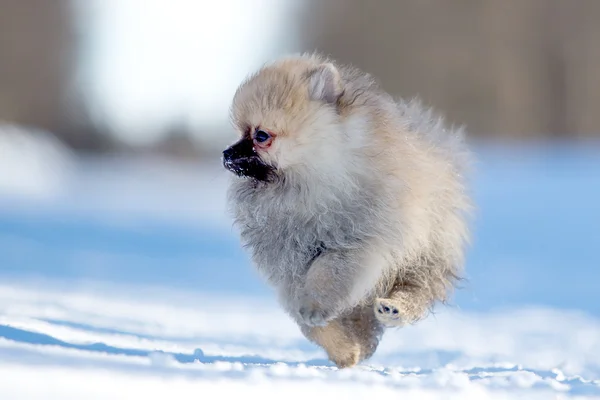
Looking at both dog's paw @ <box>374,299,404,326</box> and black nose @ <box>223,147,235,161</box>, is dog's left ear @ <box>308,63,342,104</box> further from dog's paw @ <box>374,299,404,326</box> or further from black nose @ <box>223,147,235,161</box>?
dog's paw @ <box>374,299,404,326</box>

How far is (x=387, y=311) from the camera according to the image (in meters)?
3.68

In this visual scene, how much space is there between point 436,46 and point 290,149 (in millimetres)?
13594

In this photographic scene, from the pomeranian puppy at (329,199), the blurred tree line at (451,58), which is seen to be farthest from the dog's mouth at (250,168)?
the blurred tree line at (451,58)

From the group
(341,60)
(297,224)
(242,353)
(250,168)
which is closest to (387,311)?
(297,224)

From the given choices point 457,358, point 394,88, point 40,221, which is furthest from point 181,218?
point 457,358

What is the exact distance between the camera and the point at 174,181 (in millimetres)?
16969

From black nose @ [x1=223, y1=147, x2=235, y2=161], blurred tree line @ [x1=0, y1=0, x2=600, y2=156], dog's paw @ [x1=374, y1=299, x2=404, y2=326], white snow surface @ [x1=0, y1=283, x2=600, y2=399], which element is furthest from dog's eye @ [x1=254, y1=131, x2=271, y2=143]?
blurred tree line @ [x1=0, y1=0, x2=600, y2=156]

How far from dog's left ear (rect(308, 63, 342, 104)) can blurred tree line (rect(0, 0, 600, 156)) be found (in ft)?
38.4

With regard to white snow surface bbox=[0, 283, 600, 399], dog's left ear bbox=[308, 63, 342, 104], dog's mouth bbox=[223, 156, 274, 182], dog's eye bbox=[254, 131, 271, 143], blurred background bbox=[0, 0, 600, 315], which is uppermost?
blurred background bbox=[0, 0, 600, 315]

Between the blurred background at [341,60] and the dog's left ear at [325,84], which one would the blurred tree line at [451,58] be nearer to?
the blurred background at [341,60]

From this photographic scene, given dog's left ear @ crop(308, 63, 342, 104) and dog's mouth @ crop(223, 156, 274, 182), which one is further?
dog's left ear @ crop(308, 63, 342, 104)

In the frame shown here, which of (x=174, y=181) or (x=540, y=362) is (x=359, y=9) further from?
(x=540, y=362)

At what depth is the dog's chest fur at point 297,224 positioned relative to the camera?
12.1 ft

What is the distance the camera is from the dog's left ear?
3756 mm
